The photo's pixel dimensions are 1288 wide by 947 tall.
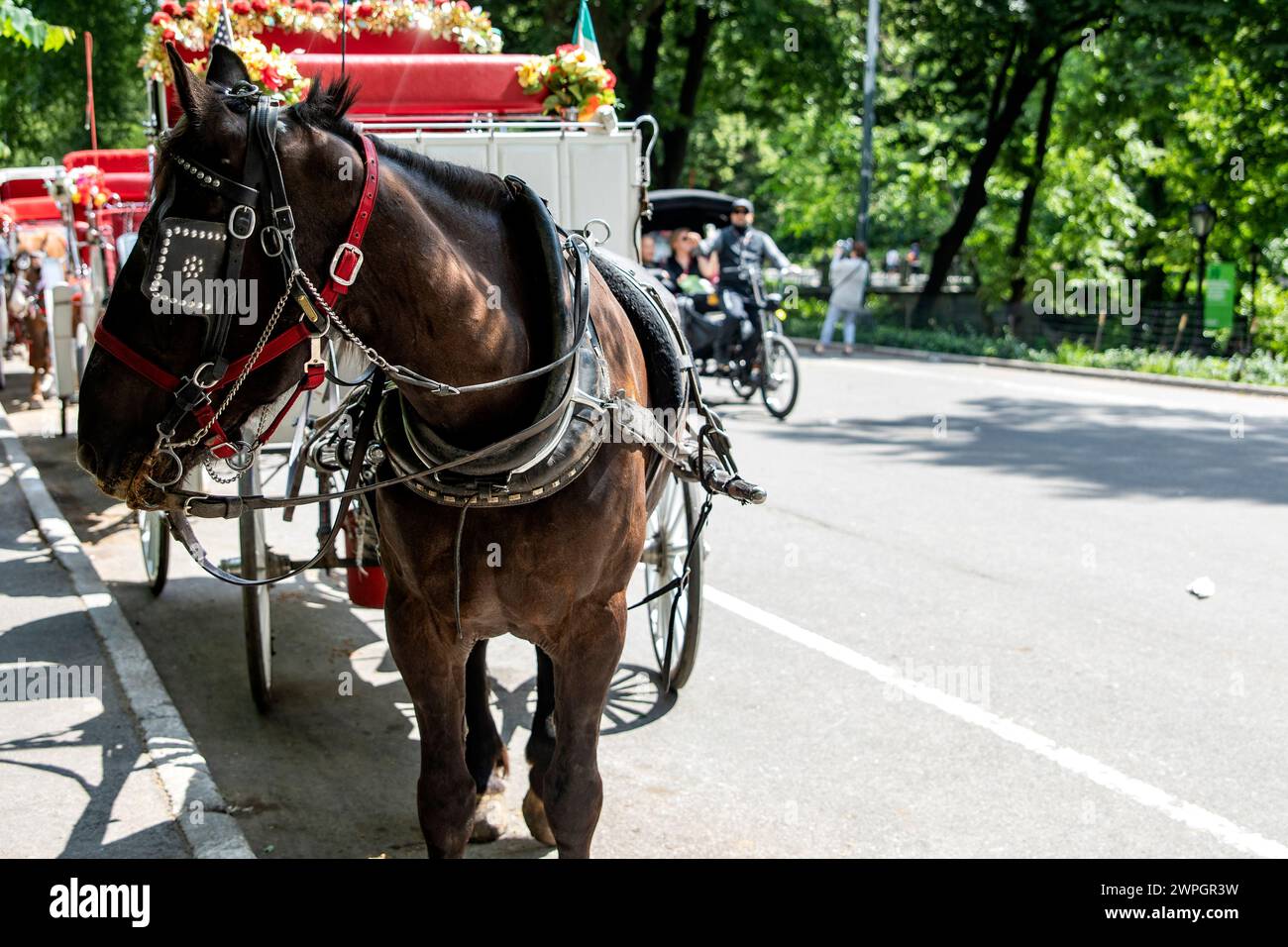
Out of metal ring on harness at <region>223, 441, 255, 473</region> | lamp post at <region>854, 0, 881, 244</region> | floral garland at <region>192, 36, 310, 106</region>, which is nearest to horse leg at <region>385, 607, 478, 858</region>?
metal ring on harness at <region>223, 441, 255, 473</region>

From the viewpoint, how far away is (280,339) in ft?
8.99

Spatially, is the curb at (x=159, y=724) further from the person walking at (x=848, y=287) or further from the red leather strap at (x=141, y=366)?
the person walking at (x=848, y=287)

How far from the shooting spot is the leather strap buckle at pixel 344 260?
108 inches

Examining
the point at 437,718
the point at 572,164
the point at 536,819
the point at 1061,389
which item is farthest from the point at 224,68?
the point at 1061,389

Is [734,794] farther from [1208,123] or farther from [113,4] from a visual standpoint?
[1208,123]

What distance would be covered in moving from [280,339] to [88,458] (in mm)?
477

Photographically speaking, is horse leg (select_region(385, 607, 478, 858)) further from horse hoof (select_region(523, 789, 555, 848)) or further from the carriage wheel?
the carriage wheel

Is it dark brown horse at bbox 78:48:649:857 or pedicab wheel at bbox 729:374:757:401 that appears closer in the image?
dark brown horse at bbox 78:48:649:857

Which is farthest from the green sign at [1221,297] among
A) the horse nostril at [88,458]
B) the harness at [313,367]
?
the horse nostril at [88,458]

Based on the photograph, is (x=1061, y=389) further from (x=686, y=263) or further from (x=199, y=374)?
(x=199, y=374)

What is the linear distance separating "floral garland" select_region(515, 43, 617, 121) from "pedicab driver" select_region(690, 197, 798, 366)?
8.54 metres

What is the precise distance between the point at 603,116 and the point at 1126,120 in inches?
973

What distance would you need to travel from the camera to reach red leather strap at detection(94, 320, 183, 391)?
2658 millimetres
